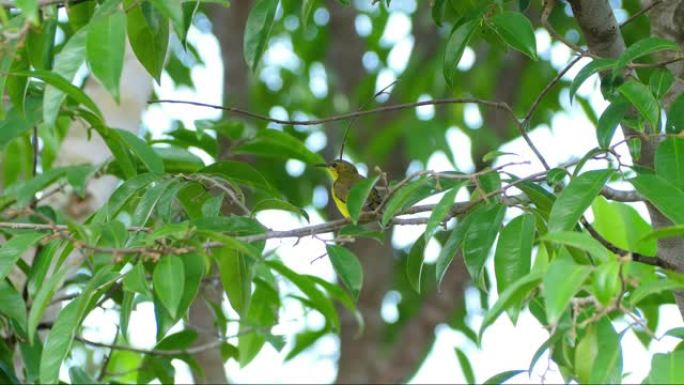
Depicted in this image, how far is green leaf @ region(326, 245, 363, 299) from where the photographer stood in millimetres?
2156

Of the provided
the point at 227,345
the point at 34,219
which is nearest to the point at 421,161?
the point at 227,345

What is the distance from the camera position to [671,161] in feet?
6.63

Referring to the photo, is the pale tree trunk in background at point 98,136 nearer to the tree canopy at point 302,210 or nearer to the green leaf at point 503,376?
the tree canopy at point 302,210

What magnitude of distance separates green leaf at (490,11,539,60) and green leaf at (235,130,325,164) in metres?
1.16

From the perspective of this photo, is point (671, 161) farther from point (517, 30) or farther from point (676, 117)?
point (517, 30)

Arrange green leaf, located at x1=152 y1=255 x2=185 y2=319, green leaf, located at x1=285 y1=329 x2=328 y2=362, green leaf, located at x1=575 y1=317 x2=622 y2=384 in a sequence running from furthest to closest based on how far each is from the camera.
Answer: green leaf, located at x1=285 y1=329 x2=328 y2=362 < green leaf, located at x1=152 y1=255 x2=185 y2=319 < green leaf, located at x1=575 y1=317 x2=622 y2=384

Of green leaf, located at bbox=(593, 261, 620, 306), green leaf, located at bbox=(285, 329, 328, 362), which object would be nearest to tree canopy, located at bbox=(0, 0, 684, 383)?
green leaf, located at bbox=(593, 261, 620, 306)

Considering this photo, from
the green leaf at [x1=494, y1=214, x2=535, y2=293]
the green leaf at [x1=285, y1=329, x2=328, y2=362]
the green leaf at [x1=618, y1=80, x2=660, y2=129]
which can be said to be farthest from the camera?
the green leaf at [x1=285, y1=329, x2=328, y2=362]

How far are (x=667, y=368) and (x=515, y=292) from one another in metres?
0.24

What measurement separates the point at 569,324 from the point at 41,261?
3.51ft

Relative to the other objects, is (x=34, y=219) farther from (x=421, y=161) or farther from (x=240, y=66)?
(x=240, y=66)

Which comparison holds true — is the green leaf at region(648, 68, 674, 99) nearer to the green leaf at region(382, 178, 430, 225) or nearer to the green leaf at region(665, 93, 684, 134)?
the green leaf at region(665, 93, 684, 134)

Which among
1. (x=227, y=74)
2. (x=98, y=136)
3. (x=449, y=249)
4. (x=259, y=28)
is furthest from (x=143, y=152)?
(x=227, y=74)

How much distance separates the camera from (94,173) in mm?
3229
